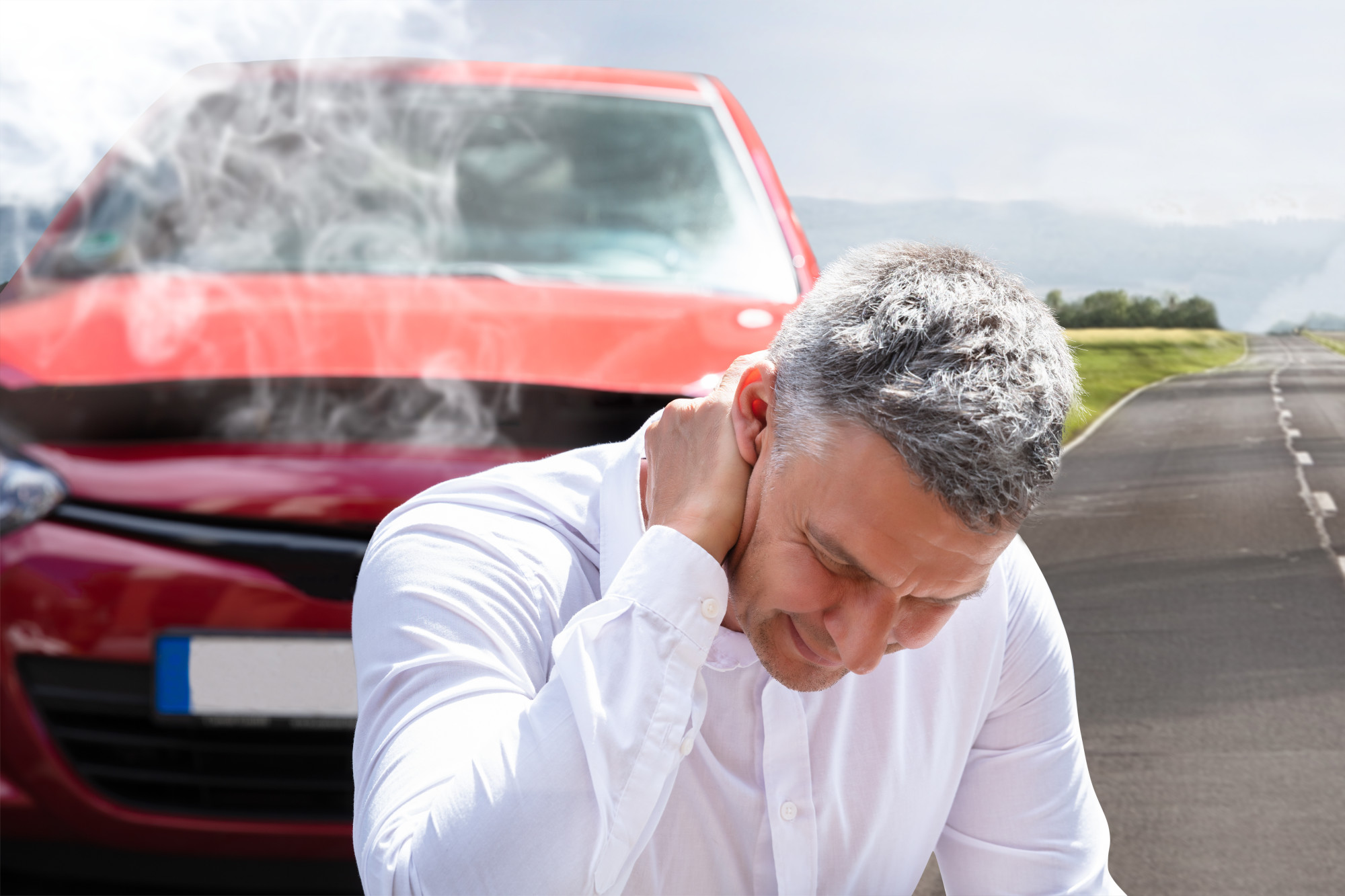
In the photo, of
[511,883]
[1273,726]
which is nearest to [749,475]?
[511,883]

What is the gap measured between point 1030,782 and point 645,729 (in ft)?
1.89

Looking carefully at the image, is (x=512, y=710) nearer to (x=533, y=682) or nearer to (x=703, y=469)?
(x=533, y=682)

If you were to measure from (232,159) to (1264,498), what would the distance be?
916 centimetres

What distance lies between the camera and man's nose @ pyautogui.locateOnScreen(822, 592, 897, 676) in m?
1.10

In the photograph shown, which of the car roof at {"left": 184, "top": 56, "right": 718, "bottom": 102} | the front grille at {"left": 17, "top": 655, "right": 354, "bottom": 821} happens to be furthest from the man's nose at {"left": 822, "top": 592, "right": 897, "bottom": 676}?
the car roof at {"left": 184, "top": 56, "right": 718, "bottom": 102}

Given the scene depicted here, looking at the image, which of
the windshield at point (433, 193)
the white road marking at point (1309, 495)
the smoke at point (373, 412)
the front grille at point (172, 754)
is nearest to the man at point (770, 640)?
the smoke at point (373, 412)

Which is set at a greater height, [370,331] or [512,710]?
[512,710]

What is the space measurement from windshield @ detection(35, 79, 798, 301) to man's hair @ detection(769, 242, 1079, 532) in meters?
1.21

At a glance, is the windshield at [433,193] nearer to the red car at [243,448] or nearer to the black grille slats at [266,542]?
the red car at [243,448]

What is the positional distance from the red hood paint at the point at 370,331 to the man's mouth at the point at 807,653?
0.72 meters

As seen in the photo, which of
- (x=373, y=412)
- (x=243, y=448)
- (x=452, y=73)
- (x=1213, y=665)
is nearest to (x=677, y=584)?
(x=373, y=412)

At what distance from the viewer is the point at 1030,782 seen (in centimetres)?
135

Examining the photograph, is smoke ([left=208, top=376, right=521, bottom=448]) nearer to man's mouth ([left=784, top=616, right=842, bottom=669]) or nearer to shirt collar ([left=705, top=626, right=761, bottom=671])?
shirt collar ([left=705, top=626, right=761, bottom=671])

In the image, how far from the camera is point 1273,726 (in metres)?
3.78
